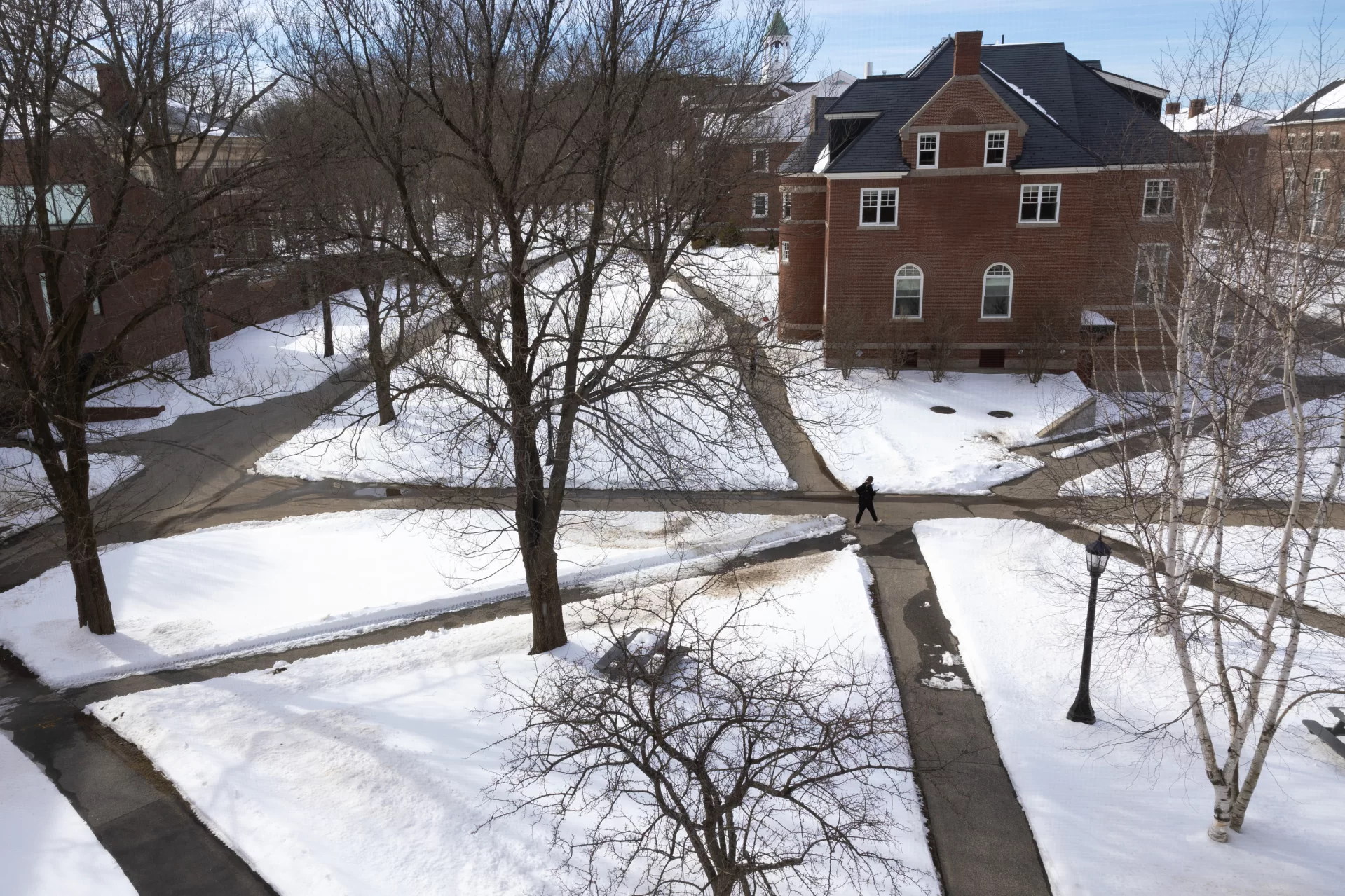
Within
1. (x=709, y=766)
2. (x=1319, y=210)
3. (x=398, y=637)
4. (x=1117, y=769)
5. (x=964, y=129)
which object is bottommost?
(x=1117, y=769)

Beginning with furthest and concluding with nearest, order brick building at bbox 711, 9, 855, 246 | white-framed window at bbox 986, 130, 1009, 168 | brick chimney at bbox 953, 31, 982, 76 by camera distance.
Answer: white-framed window at bbox 986, 130, 1009, 168 → brick chimney at bbox 953, 31, 982, 76 → brick building at bbox 711, 9, 855, 246

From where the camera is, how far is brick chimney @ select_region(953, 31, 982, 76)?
27.8 meters

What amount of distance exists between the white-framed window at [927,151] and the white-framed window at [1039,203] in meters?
3.02

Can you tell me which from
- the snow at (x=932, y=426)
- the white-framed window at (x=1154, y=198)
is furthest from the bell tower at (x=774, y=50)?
the white-framed window at (x=1154, y=198)

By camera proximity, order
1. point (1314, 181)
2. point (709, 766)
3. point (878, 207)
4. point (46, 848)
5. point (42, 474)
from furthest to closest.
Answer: point (878, 207), point (42, 474), point (1314, 181), point (46, 848), point (709, 766)

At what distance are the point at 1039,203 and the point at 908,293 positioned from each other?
193 inches

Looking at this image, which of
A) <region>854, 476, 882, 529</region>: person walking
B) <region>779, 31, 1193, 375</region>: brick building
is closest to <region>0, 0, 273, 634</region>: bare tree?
<region>854, 476, 882, 529</region>: person walking

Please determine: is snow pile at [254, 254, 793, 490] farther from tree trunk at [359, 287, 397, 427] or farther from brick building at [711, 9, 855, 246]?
brick building at [711, 9, 855, 246]

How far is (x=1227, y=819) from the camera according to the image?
10.0m

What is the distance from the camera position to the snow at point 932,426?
73.8ft

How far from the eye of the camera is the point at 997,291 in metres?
30.7

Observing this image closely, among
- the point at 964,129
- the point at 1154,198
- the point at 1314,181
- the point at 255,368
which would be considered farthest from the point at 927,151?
the point at 255,368

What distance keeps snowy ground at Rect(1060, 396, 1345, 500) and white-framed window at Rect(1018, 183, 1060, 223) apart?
31.3 feet

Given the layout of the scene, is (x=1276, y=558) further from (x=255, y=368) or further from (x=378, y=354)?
(x=255, y=368)
